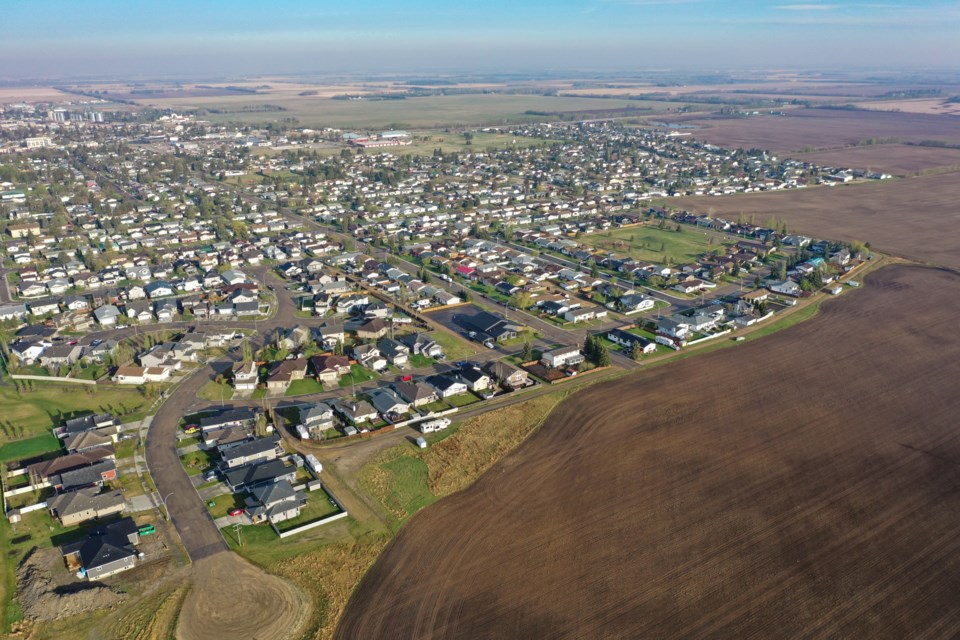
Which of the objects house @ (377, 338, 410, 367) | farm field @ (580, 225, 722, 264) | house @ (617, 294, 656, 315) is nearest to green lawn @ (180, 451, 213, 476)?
house @ (377, 338, 410, 367)

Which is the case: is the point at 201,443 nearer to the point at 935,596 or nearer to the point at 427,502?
the point at 427,502

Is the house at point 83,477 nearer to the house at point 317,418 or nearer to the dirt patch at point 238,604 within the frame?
the dirt patch at point 238,604

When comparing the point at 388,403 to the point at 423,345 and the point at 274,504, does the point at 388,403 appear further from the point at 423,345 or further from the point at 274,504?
the point at 274,504

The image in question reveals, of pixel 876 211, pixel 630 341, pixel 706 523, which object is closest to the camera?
pixel 706 523

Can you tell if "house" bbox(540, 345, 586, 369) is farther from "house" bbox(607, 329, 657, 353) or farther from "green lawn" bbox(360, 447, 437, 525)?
"green lawn" bbox(360, 447, 437, 525)

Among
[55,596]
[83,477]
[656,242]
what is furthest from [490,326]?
[656,242]

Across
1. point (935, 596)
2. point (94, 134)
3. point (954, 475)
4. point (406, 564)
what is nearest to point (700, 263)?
point (954, 475)
